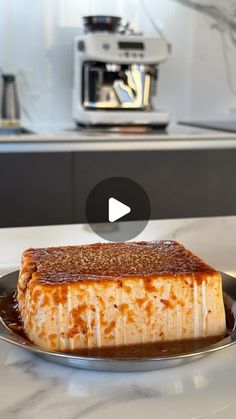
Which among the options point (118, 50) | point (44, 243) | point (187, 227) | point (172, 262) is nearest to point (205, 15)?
point (118, 50)

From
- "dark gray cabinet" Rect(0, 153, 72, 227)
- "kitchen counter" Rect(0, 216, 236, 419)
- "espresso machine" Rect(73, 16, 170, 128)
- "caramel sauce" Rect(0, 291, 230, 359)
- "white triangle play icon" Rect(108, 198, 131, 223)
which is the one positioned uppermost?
"espresso machine" Rect(73, 16, 170, 128)

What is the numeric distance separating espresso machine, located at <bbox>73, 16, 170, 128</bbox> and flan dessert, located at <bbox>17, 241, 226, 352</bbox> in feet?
5.97

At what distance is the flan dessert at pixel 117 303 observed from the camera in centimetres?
56

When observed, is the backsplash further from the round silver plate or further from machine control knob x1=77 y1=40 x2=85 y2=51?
the round silver plate

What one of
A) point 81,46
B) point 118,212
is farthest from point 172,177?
point 118,212

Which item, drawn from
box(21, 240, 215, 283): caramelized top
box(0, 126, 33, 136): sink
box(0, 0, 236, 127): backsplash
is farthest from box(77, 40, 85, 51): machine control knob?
box(21, 240, 215, 283): caramelized top

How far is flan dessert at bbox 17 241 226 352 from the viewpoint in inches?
22.0

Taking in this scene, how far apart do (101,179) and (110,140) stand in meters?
0.15

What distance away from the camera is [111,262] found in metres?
0.62

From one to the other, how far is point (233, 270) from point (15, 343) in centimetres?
44

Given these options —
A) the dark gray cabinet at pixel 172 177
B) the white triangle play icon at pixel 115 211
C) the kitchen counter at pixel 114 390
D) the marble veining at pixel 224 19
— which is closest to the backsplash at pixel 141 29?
the marble veining at pixel 224 19

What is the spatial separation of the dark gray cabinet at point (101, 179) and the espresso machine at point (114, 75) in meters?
0.24

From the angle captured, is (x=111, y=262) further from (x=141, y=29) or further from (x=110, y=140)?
(x=141, y=29)

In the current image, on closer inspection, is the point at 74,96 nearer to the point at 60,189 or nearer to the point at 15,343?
the point at 60,189
